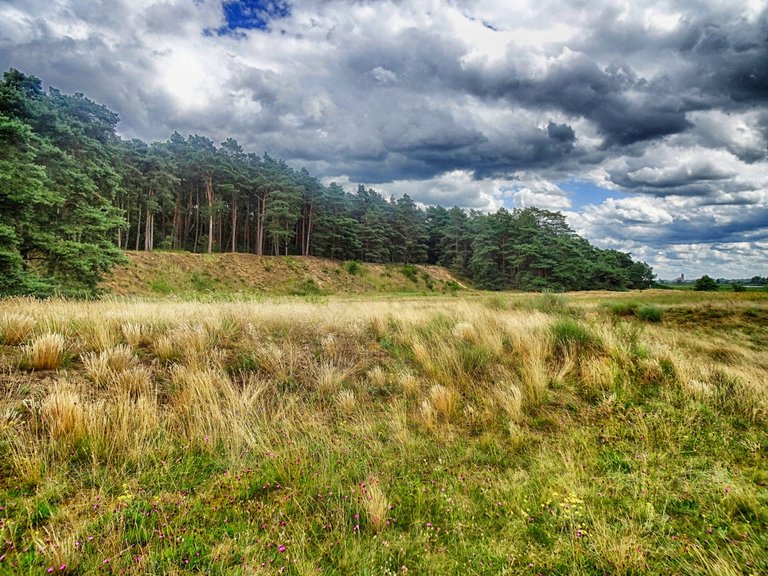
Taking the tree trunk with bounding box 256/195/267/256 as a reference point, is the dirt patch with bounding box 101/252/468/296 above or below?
below

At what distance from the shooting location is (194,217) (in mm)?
59094

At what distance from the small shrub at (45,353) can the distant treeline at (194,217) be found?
849 centimetres

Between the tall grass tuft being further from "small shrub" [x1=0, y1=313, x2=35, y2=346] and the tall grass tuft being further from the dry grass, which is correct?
"small shrub" [x1=0, y1=313, x2=35, y2=346]

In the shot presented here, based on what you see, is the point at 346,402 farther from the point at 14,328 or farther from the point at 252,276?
the point at 252,276

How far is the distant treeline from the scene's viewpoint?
1319cm

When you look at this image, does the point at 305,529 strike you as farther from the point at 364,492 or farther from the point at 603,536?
the point at 603,536

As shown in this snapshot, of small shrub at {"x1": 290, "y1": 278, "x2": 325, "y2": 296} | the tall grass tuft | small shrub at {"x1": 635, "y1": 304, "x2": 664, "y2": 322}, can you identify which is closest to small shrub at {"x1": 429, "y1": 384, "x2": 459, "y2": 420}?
the tall grass tuft

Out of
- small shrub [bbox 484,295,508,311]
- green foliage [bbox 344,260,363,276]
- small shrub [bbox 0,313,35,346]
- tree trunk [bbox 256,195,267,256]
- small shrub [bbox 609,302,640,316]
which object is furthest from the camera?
green foliage [bbox 344,260,363,276]

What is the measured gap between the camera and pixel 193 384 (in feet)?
15.0

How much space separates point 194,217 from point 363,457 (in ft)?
214

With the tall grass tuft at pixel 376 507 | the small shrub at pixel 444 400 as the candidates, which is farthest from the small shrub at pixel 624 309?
the tall grass tuft at pixel 376 507

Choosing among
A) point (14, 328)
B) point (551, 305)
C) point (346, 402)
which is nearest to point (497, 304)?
point (551, 305)

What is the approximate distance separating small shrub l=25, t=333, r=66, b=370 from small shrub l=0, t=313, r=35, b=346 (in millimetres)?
598

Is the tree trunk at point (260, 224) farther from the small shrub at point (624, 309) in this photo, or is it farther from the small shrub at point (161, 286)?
the small shrub at point (624, 309)
